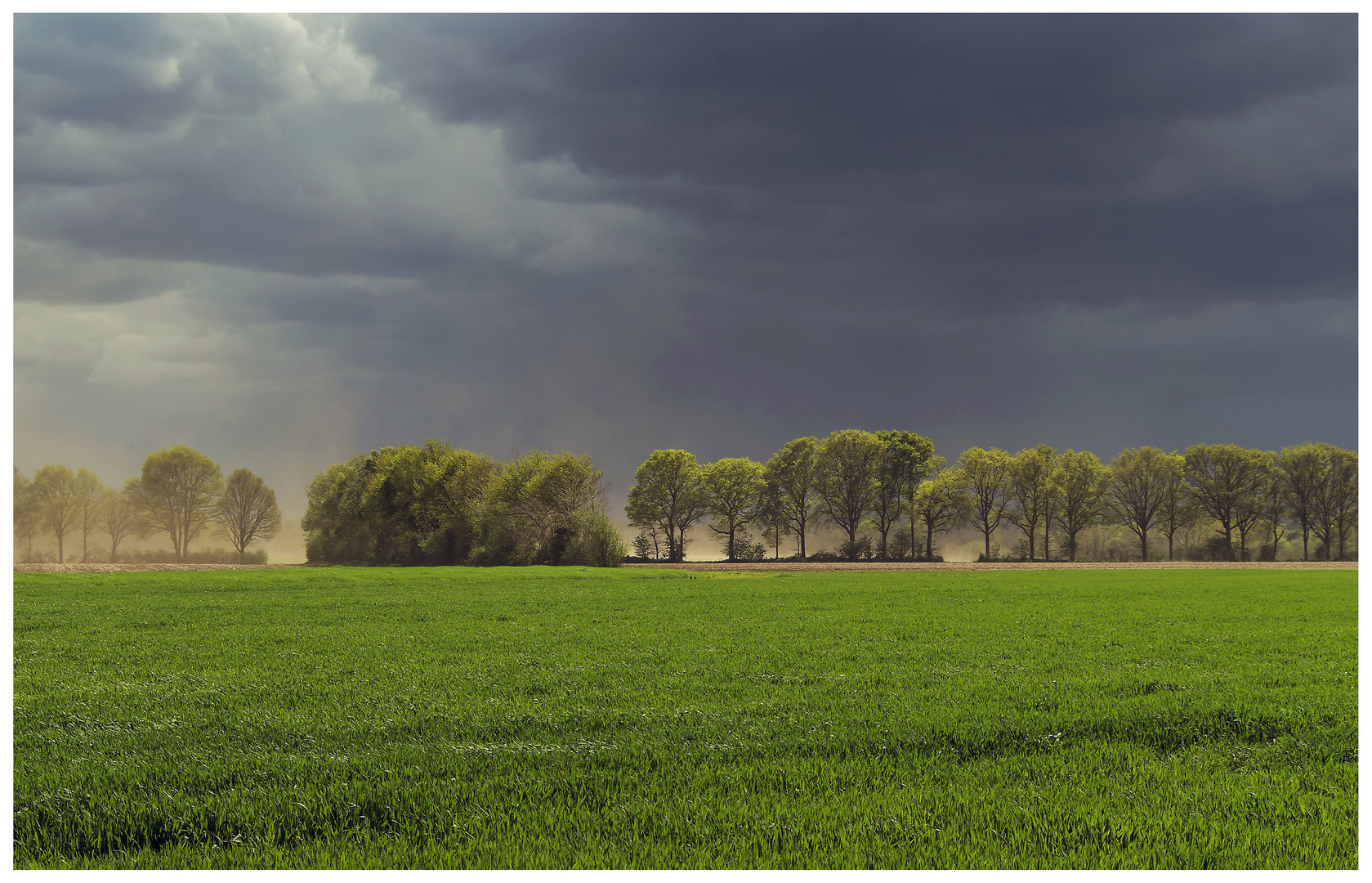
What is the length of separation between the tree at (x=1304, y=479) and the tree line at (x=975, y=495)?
0.10 meters

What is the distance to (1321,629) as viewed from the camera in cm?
1596

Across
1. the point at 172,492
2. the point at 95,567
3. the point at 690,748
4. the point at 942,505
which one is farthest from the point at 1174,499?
the point at 172,492

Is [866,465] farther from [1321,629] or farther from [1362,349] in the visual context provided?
[1362,349]

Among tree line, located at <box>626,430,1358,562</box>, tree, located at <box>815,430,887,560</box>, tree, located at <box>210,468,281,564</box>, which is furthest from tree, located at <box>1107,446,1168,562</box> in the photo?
tree, located at <box>210,468,281,564</box>

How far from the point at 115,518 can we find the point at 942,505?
280 ft

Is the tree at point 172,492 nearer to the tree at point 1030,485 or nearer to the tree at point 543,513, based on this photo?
the tree at point 543,513

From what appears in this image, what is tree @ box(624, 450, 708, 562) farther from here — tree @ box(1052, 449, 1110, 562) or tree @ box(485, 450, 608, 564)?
tree @ box(1052, 449, 1110, 562)

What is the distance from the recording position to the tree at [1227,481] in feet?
237

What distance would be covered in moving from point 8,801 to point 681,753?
5.04m

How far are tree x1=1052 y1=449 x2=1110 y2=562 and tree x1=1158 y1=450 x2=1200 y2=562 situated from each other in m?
5.19

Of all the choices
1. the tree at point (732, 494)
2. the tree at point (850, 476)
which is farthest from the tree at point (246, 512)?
the tree at point (850, 476)

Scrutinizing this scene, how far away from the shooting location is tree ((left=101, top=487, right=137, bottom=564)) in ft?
259

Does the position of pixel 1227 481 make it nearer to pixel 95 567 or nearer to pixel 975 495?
pixel 975 495
